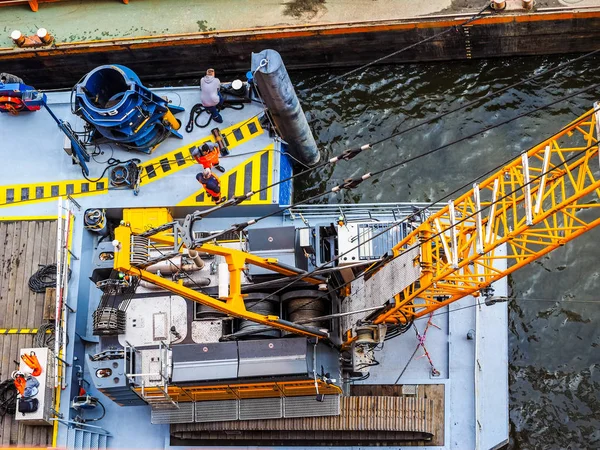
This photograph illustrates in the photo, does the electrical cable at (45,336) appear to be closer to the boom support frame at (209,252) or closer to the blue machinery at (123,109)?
the boom support frame at (209,252)

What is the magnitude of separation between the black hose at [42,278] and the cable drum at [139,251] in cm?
494

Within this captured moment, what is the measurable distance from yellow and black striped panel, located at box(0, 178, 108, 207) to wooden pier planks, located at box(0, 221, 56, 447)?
115 centimetres

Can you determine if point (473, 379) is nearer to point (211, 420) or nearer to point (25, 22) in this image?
point (211, 420)

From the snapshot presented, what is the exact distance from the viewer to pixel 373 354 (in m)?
27.2

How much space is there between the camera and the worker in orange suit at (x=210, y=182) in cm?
2841

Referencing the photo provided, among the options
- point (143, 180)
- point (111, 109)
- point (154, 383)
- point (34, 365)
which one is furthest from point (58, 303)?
point (111, 109)

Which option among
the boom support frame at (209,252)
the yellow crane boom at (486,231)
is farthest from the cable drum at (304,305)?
the yellow crane boom at (486,231)

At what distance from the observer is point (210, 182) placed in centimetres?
2856

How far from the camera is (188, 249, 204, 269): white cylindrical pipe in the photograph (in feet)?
84.6

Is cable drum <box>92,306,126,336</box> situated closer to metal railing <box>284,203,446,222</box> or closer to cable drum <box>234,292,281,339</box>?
cable drum <box>234,292,281,339</box>

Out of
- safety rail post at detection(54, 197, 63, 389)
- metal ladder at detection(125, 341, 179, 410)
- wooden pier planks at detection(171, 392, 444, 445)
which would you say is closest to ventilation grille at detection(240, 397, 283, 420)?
wooden pier planks at detection(171, 392, 444, 445)

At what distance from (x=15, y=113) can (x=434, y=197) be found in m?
14.2

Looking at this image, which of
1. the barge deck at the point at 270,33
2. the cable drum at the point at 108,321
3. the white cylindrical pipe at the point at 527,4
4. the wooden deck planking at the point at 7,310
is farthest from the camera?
the barge deck at the point at 270,33

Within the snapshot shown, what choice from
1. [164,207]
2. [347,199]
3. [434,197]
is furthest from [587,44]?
[164,207]
